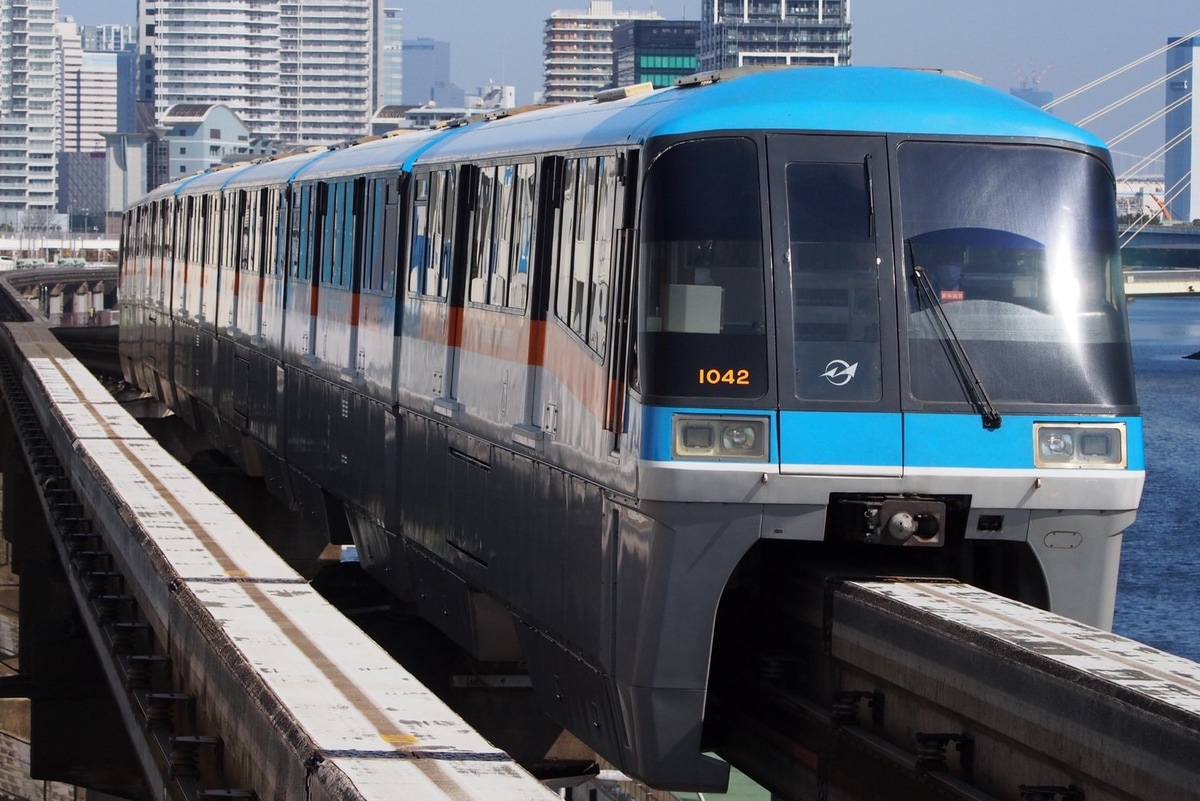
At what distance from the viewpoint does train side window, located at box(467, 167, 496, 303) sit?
1115 cm

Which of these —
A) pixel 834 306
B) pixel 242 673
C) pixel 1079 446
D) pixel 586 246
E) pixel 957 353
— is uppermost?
pixel 586 246

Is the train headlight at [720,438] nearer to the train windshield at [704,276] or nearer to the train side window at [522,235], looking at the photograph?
the train windshield at [704,276]

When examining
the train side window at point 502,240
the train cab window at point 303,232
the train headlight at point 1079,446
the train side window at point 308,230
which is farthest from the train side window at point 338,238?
the train headlight at point 1079,446

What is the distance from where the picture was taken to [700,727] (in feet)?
27.4

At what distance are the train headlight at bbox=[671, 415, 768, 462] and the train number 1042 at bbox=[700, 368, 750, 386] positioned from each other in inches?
5.3

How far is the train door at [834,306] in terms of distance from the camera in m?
8.32

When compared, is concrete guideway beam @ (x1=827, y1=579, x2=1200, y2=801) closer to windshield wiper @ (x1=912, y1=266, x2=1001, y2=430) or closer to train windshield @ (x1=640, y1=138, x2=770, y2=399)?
windshield wiper @ (x1=912, y1=266, x2=1001, y2=430)

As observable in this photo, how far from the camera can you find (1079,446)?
8.47m

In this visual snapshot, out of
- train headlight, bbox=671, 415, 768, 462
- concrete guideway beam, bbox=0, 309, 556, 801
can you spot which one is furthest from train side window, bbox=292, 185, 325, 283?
train headlight, bbox=671, 415, 768, 462

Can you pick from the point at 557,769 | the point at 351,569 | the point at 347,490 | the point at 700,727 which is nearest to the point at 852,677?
the point at 700,727

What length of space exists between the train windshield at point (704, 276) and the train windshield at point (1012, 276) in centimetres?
62

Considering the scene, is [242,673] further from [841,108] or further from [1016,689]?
[841,108]

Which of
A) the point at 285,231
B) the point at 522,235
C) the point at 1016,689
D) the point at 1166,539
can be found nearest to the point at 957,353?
the point at 1016,689

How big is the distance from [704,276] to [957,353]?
40.2 inches
